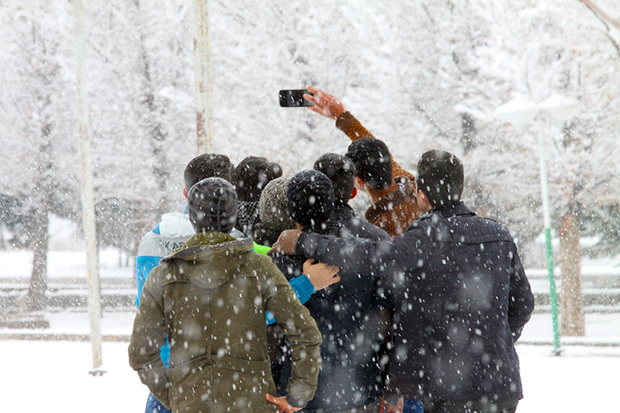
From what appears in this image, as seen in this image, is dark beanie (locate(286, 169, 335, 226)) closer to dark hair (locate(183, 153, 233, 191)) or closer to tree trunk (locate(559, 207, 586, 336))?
dark hair (locate(183, 153, 233, 191))

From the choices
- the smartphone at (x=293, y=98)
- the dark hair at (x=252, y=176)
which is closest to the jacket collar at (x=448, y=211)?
the dark hair at (x=252, y=176)

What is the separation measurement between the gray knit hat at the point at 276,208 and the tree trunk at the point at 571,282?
13187 millimetres

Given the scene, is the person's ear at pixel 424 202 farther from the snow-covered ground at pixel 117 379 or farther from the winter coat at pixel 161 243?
the snow-covered ground at pixel 117 379

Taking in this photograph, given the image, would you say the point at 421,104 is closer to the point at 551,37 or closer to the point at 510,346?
the point at 551,37

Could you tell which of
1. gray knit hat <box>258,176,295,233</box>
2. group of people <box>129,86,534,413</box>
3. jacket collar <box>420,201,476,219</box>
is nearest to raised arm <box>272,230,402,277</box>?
group of people <box>129,86,534,413</box>

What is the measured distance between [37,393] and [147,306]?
21.7ft

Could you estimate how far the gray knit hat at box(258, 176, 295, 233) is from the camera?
2.75 metres

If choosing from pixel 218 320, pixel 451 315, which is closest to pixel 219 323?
pixel 218 320

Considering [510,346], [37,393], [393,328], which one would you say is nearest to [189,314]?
[393,328]

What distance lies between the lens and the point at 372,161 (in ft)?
10.3

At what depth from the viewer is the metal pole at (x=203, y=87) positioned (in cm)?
885

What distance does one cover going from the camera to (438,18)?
51.4ft

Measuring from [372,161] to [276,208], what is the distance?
0.61 m

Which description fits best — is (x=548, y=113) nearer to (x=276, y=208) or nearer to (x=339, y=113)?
(x=339, y=113)
